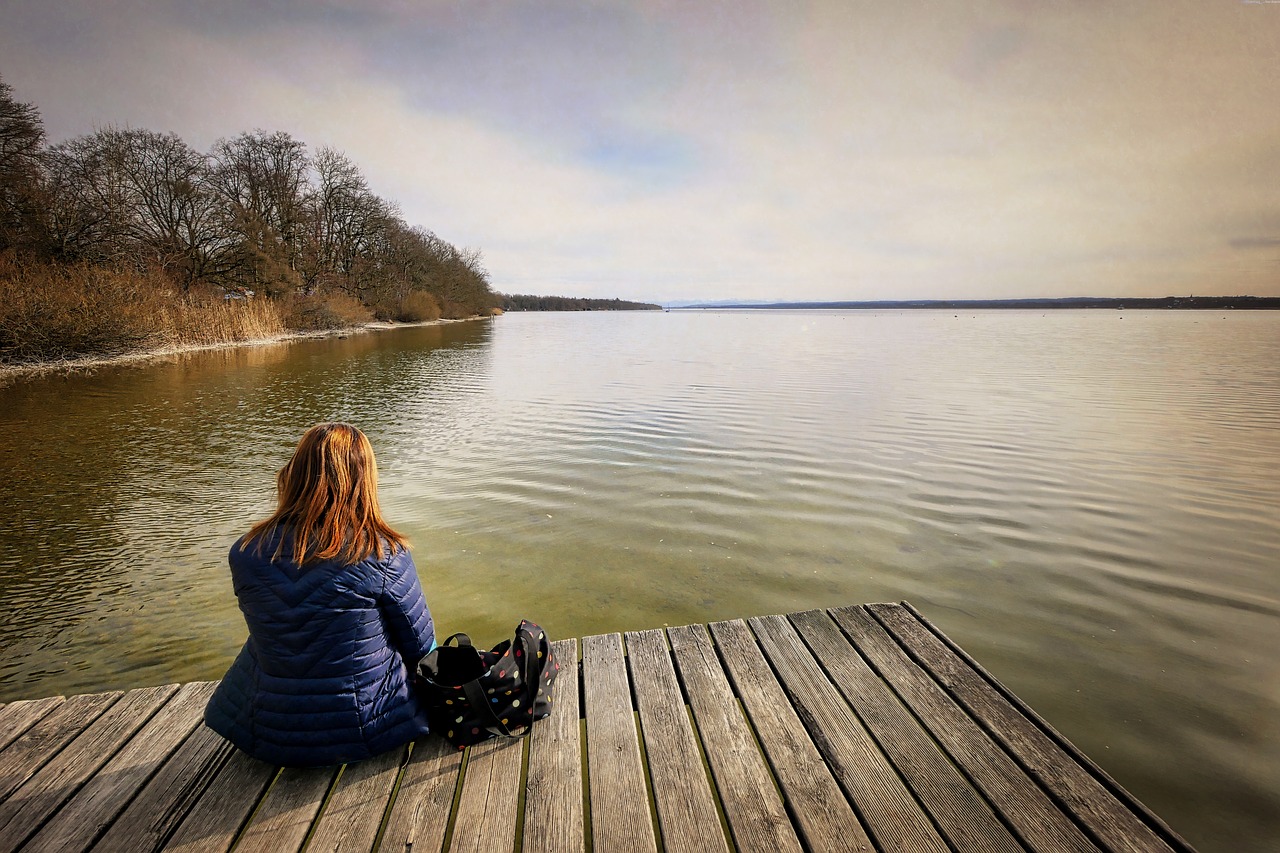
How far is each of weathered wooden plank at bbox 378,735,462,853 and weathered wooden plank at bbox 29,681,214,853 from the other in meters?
1.07

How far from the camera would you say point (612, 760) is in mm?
2465

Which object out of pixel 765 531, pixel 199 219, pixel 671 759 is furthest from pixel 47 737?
pixel 199 219

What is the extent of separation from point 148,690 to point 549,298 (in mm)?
158715

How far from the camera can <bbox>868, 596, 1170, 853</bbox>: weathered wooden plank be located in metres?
2.10

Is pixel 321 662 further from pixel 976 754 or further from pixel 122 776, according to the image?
pixel 976 754

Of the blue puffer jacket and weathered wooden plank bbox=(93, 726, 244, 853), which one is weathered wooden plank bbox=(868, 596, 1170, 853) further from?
weathered wooden plank bbox=(93, 726, 244, 853)

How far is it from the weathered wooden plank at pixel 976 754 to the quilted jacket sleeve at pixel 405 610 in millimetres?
2389

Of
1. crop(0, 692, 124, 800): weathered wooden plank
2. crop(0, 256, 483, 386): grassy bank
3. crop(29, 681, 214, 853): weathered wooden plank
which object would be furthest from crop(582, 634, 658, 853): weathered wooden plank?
crop(0, 256, 483, 386): grassy bank

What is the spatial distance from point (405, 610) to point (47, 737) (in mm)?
1878

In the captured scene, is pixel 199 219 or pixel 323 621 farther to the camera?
pixel 199 219

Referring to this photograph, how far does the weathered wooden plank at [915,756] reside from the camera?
2.12m

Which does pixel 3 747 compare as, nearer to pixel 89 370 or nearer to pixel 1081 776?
pixel 1081 776

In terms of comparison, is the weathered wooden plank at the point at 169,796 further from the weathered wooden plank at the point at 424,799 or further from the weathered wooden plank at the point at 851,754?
the weathered wooden plank at the point at 851,754

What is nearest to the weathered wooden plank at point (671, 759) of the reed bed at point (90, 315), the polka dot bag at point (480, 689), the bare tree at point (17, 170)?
the polka dot bag at point (480, 689)
